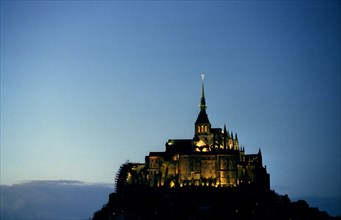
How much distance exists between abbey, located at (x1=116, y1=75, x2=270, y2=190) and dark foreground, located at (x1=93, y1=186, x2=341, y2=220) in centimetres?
292

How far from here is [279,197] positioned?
125 metres

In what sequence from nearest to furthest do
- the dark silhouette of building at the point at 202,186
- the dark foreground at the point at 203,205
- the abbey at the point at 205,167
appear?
the dark foreground at the point at 203,205
the dark silhouette of building at the point at 202,186
the abbey at the point at 205,167

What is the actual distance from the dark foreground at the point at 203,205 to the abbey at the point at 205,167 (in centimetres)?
292

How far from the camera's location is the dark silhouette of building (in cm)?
11312

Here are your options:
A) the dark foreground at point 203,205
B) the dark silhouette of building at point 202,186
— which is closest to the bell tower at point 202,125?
the dark silhouette of building at point 202,186

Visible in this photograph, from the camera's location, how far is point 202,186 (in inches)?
4791

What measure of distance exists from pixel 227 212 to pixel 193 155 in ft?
64.0

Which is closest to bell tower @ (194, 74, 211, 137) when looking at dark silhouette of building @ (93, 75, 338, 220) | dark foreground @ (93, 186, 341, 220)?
dark silhouette of building @ (93, 75, 338, 220)

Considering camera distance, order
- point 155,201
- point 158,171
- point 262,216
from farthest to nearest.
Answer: point 158,171
point 155,201
point 262,216

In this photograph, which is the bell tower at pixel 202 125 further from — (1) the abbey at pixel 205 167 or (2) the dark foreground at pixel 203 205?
(2) the dark foreground at pixel 203 205

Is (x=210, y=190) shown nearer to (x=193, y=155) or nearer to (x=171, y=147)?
(x=193, y=155)

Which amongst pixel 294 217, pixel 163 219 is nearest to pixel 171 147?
pixel 163 219

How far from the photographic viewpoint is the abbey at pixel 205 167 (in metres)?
123

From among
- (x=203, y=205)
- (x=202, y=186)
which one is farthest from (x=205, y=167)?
(x=203, y=205)
